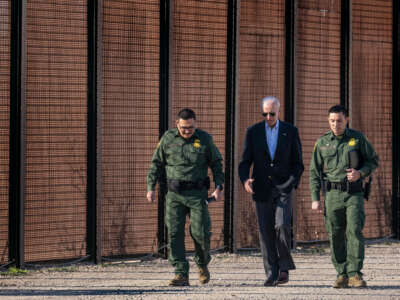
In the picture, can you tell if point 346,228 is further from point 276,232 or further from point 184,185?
point 184,185

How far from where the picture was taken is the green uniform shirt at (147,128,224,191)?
29.7 ft

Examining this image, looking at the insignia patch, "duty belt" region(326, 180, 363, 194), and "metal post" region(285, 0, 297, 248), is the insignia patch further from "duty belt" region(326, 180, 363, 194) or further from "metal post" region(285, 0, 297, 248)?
"metal post" region(285, 0, 297, 248)

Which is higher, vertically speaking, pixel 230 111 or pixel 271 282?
pixel 230 111

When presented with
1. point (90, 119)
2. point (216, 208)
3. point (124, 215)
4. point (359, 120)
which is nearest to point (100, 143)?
point (90, 119)

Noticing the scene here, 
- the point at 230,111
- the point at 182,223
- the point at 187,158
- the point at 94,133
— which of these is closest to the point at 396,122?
the point at 230,111

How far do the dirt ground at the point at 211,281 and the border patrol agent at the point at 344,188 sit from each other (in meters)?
0.30

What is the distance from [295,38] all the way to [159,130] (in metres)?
2.42

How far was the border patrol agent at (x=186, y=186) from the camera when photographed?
355 inches

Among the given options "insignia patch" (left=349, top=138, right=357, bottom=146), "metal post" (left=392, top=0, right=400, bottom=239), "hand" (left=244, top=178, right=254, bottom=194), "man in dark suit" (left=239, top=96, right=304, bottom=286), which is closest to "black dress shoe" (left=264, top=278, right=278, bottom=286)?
"man in dark suit" (left=239, top=96, right=304, bottom=286)

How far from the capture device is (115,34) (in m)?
10.7

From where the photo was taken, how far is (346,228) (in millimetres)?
9000

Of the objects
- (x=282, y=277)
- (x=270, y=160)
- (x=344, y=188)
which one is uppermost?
(x=270, y=160)

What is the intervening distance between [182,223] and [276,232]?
3.24ft

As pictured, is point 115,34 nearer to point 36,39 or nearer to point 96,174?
point 36,39
